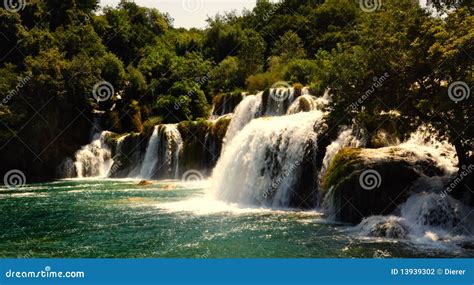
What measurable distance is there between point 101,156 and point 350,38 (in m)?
29.8

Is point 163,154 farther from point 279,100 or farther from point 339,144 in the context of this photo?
point 339,144

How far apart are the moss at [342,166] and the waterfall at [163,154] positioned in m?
21.8

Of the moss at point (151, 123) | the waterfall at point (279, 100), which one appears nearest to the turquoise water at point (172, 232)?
the waterfall at point (279, 100)

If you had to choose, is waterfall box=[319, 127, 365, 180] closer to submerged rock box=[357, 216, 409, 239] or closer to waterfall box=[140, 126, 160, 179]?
submerged rock box=[357, 216, 409, 239]

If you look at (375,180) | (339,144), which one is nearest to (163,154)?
(339,144)

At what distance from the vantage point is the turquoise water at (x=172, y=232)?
44.0 ft

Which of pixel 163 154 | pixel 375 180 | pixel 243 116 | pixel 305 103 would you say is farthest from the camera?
pixel 163 154

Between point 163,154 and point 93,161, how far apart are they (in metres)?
8.29

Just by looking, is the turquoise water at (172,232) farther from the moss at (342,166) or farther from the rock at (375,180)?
the moss at (342,166)

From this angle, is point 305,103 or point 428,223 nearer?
point 428,223

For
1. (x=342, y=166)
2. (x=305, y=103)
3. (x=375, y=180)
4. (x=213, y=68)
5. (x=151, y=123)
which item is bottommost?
(x=375, y=180)

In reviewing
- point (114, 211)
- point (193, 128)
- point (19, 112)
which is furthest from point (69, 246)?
point (19, 112)

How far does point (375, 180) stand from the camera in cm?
1675

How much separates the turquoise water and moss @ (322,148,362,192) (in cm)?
149
